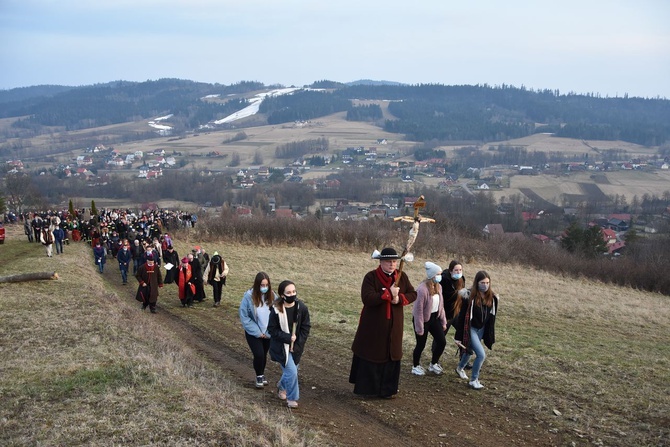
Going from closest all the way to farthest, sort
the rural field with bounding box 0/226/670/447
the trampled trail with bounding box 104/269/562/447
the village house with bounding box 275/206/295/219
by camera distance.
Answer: the rural field with bounding box 0/226/670/447
the trampled trail with bounding box 104/269/562/447
the village house with bounding box 275/206/295/219

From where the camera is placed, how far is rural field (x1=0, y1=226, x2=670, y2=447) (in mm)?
6785

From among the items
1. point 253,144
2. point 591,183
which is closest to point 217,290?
point 591,183

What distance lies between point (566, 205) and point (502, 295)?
268 feet

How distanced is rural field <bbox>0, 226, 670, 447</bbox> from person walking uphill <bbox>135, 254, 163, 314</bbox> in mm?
525

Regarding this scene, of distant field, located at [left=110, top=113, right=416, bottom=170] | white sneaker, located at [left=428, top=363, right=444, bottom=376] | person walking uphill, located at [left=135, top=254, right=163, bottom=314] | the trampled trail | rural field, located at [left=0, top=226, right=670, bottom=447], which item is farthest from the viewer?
distant field, located at [left=110, top=113, right=416, bottom=170]

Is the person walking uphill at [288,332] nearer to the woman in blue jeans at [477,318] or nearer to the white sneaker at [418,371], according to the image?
the white sneaker at [418,371]

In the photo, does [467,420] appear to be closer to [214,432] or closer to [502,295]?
[214,432]

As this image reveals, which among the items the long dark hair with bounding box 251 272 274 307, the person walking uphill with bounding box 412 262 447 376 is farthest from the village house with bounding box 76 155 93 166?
the person walking uphill with bounding box 412 262 447 376

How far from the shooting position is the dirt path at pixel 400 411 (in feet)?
23.4

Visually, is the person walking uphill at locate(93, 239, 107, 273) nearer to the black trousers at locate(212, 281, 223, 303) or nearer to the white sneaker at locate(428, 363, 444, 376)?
the black trousers at locate(212, 281, 223, 303)

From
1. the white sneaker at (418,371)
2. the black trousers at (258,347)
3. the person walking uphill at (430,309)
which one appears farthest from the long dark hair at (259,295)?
the white sneaker at (418,371)

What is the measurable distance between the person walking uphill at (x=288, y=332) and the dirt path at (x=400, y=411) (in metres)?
0.40

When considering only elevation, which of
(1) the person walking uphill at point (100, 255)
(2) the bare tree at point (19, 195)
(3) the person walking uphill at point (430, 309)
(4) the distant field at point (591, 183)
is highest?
(3) the person walking uphill at point (430, 309)

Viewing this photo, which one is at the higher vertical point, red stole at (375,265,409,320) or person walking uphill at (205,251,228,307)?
red stole at (375,265,409,320)
